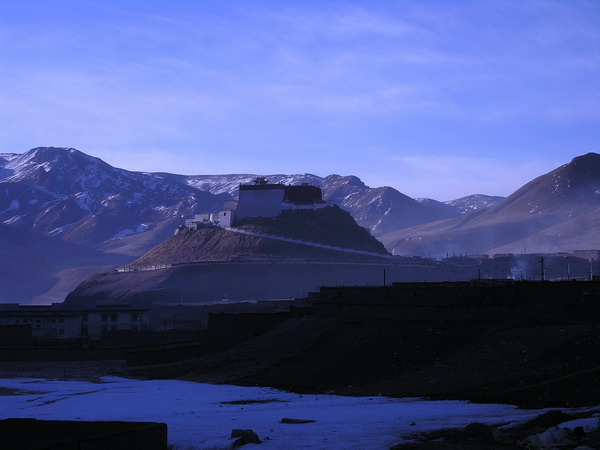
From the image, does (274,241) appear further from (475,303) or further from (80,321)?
(475,303)

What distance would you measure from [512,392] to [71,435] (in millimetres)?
9894

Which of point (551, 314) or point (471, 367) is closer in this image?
point (471, 367)

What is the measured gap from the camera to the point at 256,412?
26516mm

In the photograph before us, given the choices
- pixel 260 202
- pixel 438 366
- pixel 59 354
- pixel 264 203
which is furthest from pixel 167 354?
pixel 260 202

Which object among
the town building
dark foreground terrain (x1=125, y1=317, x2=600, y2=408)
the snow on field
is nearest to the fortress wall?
the town building

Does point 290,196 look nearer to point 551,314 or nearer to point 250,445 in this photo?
point 551,314

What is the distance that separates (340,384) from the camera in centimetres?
3272

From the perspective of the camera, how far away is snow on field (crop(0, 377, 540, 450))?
21.8m

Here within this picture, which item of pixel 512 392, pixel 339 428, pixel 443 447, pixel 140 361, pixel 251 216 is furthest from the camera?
pixel 251 216

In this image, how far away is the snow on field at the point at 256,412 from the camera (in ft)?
71.6

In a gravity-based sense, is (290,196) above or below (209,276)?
above

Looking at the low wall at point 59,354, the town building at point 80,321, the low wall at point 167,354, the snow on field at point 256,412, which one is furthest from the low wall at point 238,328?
the town building at point 80,321

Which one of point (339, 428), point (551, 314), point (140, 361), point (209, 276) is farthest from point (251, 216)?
point (339, 428)

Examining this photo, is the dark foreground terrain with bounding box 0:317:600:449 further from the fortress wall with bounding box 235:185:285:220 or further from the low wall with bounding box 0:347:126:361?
the fortress wall with bounding box 235:185:285:220
